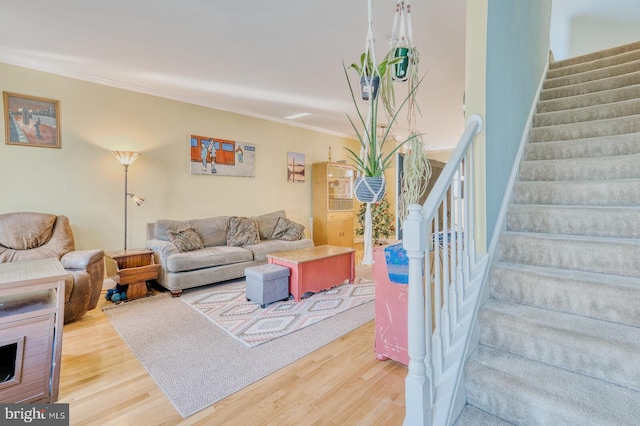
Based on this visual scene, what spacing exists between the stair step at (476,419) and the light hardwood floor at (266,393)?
0.38 metres

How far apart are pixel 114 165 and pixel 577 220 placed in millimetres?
4697

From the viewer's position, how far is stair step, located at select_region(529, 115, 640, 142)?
215 centimetres

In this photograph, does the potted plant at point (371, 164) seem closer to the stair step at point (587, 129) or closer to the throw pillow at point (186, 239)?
the stair step at point (587, 129)

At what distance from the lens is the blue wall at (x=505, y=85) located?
5.43 feet

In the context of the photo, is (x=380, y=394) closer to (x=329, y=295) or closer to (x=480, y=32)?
(x=329, y=295)

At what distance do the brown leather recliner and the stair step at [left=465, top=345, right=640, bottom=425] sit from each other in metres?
3.19

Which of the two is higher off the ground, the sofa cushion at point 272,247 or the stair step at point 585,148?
the stair step at point 585,148

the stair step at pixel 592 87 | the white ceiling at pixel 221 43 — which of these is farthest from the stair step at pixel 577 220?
the stair step at pixel 592 87

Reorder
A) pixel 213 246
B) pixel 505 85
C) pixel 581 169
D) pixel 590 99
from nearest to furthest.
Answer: pixel 505 85 → pixel 581 169 → pixel 590 99 → pixel 213 246

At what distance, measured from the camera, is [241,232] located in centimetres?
455

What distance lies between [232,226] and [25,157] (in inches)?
95.7

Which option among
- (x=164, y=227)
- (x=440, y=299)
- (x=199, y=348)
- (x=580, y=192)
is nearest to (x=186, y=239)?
(x=164, y=227)

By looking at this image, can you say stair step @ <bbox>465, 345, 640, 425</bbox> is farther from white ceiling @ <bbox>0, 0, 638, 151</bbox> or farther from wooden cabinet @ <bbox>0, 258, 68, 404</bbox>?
white ceiling @ <bbox>0, 0, 638, 151</bbox>

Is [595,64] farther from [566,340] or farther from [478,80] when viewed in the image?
[566,340]
